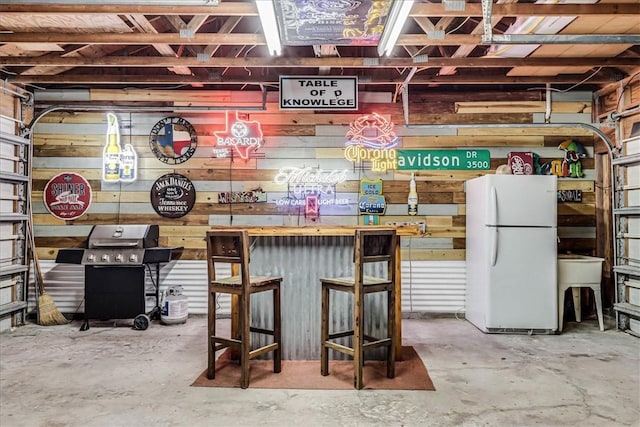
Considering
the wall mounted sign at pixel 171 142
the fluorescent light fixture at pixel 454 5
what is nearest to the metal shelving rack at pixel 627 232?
the fluorescent light fixture at pixel 454 5

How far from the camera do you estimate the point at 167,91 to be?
6.30 m

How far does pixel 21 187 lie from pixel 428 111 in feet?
18.7

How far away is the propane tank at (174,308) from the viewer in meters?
5.66

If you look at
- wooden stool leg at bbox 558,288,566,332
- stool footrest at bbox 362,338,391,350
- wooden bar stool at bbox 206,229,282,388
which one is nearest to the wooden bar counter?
wooden bar stool at bbox 206,229,282,388

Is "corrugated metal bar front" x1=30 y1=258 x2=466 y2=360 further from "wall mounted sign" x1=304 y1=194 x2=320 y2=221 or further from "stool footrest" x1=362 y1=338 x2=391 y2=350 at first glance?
"wall mounted sign" x1=304 y1=194 x2=320 y2=221

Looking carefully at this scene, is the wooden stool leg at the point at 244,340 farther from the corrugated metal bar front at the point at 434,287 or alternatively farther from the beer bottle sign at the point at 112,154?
the beer bottle sign at the point at 112,154

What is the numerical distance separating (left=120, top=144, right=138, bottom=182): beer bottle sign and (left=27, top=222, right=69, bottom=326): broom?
1411 millimetres

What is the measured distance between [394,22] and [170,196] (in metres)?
4.10

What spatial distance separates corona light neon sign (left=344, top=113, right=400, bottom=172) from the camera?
6199 mm

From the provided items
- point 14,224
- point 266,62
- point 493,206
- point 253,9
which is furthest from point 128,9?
point 493,206

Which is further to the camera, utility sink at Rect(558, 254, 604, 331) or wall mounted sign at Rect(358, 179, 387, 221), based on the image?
wall mounted sign at Rect(358, 179, 387, 221)

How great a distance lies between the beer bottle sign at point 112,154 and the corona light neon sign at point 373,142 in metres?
3.23

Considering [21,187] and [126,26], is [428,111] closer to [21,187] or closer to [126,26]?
[126,26]

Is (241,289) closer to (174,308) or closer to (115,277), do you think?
(174,308)
